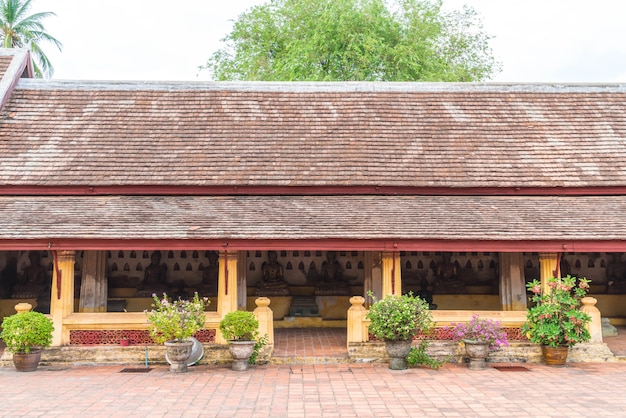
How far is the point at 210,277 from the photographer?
13656 millimetres

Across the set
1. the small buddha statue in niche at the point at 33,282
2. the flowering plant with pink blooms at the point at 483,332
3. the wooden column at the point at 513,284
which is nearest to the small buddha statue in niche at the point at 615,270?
the wooden column at the point at 513,284

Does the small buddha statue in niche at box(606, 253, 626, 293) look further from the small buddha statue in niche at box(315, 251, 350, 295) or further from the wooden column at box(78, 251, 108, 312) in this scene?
the wooden column at box(78, 251, 108, 312)

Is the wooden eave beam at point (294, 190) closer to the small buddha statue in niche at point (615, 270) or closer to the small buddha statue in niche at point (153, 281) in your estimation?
the small buddha statue in niche at point (153, 281)

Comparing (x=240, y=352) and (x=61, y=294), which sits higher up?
(x=61, y=294)

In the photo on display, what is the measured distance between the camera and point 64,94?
48.2 feet

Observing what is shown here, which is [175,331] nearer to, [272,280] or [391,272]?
[391,272]

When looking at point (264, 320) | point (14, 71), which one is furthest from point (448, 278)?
point (14, 71)

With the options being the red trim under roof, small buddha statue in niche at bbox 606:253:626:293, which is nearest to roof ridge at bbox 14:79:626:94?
small buddha statue in niche at bbox 606:253:626:293

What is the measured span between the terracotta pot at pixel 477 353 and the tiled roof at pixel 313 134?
12.9ft

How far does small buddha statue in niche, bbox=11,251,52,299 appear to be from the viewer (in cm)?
1312

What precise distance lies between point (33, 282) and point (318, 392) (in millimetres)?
8437

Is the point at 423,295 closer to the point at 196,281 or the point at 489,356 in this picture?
the point at 489,356

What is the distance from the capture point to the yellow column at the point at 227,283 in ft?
33.9

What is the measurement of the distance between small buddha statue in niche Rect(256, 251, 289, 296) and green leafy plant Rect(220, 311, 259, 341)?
3.68m
